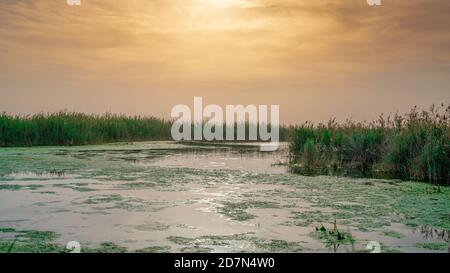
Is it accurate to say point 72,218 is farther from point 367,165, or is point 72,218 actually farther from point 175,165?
point 367,165

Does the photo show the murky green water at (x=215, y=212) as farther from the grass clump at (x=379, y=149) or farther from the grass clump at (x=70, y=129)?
the grass clump at (x=70, y=129)

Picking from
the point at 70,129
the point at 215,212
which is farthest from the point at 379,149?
the point at 70,129

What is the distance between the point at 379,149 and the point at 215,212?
21.1ft

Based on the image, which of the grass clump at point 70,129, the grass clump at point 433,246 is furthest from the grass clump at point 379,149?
the grass clump at point 70,129

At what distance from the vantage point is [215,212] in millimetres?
5172

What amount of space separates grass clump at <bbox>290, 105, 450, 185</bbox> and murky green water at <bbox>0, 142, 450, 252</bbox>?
119 cm

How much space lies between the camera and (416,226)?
4.62 metres

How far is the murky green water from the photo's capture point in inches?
152

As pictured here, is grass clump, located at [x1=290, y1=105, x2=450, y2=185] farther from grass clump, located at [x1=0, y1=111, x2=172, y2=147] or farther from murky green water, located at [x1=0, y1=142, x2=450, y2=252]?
grass clump, located at [x1=0, y1=111, x2=172, y2=147]

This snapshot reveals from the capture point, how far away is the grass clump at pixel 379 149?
345 inches

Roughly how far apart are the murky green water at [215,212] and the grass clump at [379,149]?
1189 millimetres

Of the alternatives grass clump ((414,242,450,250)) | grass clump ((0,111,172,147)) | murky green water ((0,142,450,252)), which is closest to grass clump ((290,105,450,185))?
murky green water ((0,142,450,252))
